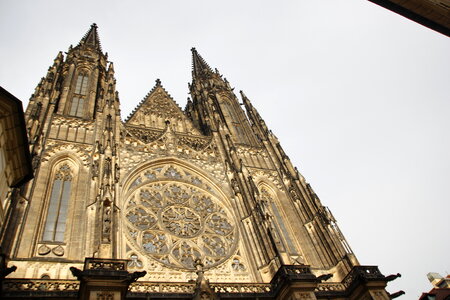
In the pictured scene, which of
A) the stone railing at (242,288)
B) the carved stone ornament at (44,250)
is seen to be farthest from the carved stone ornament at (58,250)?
the stone railing at (242,288)

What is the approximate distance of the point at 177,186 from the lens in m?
16.0

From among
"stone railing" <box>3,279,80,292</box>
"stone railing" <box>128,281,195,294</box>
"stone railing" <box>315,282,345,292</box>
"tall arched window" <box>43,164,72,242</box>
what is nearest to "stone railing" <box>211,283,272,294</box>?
"stone railing" <box>128,281,195,294</box>

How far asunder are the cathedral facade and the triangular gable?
0.24ft

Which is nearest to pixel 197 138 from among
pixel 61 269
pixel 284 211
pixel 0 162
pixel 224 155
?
pixel 224 155

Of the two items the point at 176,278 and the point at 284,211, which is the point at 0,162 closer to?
the point at 176,278

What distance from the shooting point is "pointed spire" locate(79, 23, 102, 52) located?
79.5 feet

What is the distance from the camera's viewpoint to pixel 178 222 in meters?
14.1

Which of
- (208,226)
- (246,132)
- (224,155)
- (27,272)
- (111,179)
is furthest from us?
(246,132)

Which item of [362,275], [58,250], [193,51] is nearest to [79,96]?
[58,250]

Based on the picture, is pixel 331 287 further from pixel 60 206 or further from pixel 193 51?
pixel 193 51

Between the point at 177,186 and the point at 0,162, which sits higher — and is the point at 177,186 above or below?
above

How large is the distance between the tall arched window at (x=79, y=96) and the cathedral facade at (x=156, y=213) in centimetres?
8

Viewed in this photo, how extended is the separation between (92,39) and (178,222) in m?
17.4

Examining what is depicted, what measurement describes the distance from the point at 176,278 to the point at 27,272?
4.40 meters
